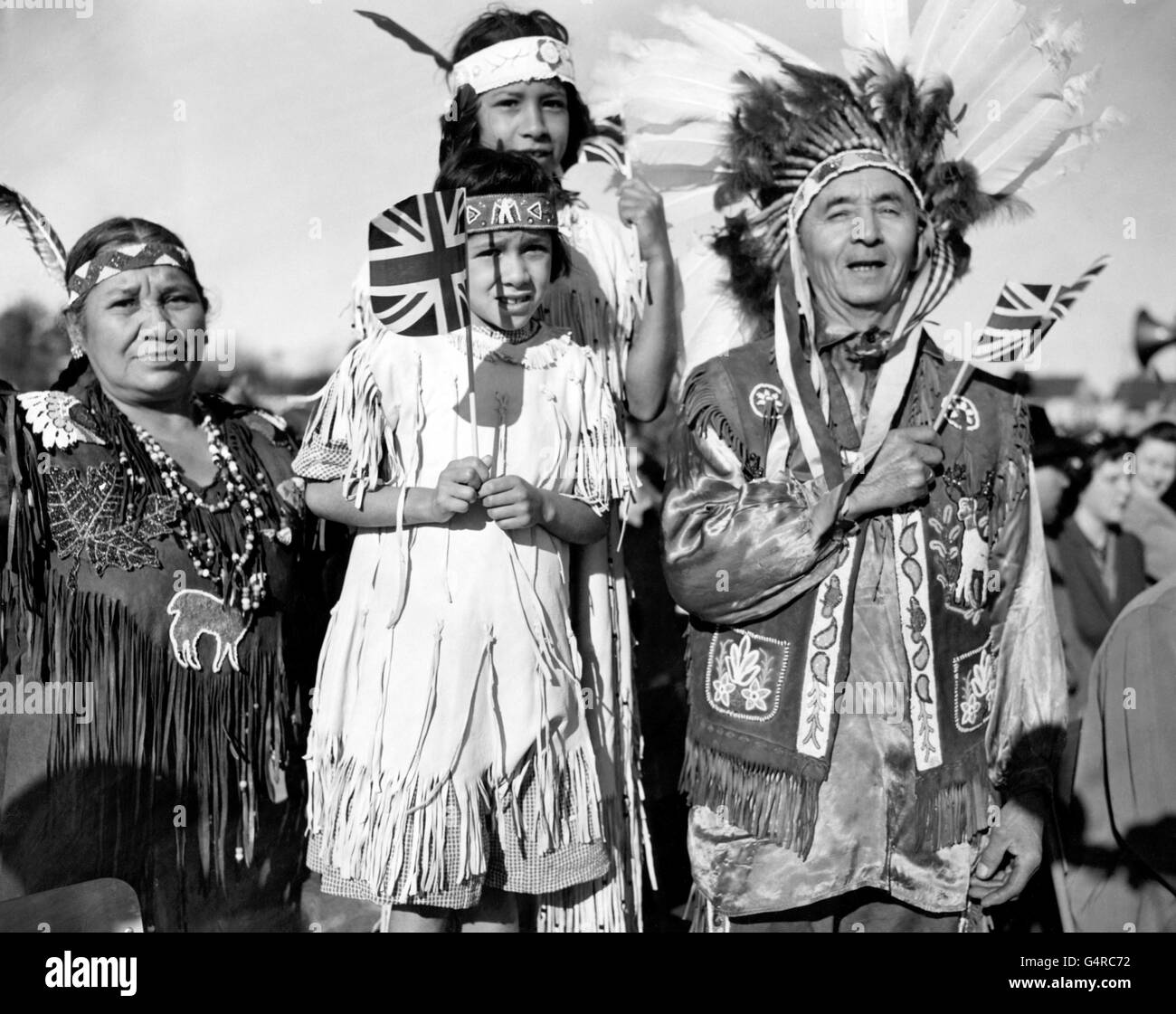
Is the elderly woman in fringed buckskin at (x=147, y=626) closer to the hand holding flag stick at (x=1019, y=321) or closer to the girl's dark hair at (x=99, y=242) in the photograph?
the girl's dark hair at (x=99, y=242)

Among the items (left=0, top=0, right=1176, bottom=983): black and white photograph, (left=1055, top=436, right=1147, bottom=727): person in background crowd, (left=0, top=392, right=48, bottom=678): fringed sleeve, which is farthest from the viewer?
(left=1055, top=436, right=1147, bottom=727): person in background crowd

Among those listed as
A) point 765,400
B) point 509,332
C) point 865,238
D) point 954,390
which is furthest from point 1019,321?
point 509,332

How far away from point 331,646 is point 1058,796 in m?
1.96

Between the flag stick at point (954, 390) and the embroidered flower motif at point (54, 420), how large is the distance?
182 cm

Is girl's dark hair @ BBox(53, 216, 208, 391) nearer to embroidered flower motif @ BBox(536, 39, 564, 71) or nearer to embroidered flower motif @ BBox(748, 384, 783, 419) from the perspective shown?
embroidered flower motif @ BBox(536, 39, 564, 71)

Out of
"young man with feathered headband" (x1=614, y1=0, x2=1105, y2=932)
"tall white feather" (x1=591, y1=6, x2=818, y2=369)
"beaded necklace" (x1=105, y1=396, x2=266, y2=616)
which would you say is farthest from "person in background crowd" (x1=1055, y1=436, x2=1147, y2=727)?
"beaded necklace" (x1=105, y1=396, x2=266, y2=616)

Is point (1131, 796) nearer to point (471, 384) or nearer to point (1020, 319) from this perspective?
point (1020, 319)

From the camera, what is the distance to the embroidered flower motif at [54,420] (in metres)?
3.20

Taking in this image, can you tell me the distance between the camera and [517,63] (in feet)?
11.0

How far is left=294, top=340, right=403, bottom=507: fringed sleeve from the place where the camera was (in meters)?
2.96

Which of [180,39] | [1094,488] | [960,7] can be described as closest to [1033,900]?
[1094,488]

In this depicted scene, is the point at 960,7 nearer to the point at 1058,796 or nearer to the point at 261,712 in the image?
the point at 1058,796

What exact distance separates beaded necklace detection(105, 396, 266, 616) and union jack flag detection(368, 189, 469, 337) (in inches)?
26.8

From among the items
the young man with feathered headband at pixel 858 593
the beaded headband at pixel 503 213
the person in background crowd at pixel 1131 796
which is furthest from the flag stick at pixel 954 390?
the person in background crowd at pixel 1131 796
